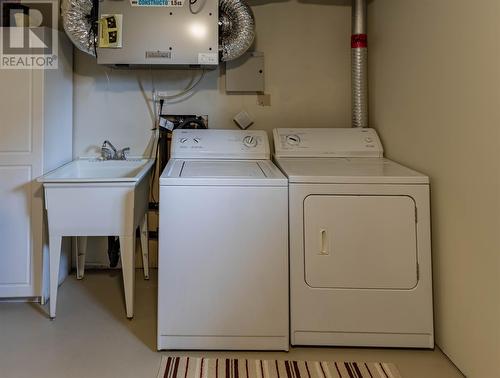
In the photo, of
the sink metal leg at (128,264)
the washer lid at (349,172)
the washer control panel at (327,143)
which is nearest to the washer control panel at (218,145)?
the washer control panel at (327,143)

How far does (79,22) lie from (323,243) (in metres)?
1.98

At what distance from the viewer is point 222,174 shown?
1.71 m

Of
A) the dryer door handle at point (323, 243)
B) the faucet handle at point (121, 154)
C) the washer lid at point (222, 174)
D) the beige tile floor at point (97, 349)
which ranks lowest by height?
the beige tile floor at point (97, 349)

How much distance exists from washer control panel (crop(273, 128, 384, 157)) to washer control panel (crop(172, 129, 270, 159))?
0.12 m

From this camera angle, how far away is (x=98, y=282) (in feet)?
7.88

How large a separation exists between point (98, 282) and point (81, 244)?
294 mm

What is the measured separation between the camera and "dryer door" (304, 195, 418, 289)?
1624 mm

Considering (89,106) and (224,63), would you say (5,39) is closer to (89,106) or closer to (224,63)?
(89,106)

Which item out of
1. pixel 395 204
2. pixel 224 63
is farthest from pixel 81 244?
pixel 395 204

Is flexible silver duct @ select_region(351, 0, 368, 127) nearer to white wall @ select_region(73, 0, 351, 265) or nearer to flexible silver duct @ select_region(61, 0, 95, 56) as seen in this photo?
white wall @ select_region(73, 0, 351, 265)

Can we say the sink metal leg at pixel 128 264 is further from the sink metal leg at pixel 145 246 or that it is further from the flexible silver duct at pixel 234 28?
the flexible silver duct at pixel 234 28

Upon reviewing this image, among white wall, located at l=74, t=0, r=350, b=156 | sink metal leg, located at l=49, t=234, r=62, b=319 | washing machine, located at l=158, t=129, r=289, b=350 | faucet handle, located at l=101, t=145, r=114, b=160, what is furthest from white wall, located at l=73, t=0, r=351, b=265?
washing machine, located at l=158, t=129, r=289, b=350

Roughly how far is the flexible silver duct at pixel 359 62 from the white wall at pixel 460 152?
17.6 inches

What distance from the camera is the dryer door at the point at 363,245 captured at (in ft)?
5.33
